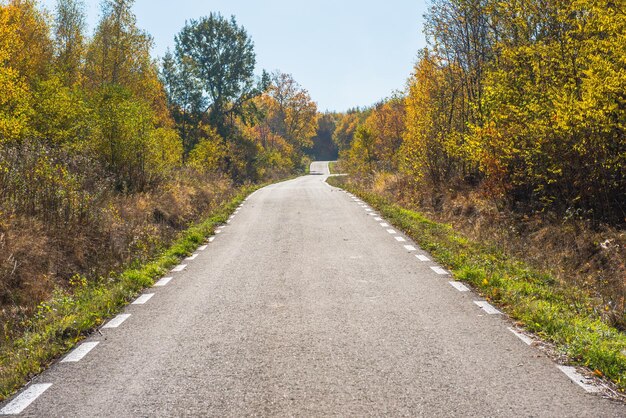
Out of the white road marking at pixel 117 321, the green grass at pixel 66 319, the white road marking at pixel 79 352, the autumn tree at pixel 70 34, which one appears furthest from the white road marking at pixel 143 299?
the autumn tree at pixel 70 34

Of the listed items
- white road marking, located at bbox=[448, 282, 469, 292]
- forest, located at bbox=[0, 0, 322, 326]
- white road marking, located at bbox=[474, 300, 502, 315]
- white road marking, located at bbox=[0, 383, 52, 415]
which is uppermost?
forest, located at bbox=[0, 0, 322, 326]

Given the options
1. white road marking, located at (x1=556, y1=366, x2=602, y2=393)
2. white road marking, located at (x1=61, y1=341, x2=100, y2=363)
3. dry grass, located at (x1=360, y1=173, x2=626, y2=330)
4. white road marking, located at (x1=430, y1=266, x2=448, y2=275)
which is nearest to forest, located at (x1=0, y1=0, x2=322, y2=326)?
white road marking, located at (x1=61, y1=341, x2=100, y2=363)

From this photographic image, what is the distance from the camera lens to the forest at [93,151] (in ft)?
30.6

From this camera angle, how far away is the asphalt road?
154 inches

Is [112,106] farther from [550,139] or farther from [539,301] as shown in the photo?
[539,301]

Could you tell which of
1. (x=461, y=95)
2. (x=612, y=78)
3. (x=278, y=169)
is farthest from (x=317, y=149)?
(x=612, y=78)

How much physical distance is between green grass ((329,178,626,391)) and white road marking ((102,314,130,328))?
453 centimetres

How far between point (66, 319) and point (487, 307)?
195 inches

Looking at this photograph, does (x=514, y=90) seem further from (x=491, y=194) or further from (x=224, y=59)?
(x=224, y=59)

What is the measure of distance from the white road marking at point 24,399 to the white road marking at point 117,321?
173 centimetres

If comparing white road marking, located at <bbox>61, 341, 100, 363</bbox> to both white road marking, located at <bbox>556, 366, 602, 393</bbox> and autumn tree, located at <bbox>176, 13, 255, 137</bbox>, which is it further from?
autumn tree, located at <bbox>176, 13, 255, 137</bbox>

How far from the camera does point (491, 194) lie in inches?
626

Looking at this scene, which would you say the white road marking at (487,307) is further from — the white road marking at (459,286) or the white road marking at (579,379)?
the white road marking at (579,379)

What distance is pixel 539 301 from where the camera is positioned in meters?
6.61
